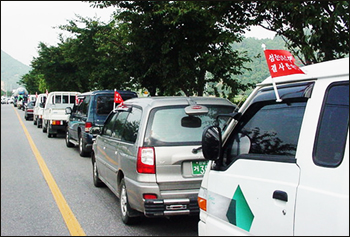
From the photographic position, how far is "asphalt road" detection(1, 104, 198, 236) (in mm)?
3684

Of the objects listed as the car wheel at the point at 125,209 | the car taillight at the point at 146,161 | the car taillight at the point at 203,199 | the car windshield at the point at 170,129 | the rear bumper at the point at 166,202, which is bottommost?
the car wheel at the point at 125,209

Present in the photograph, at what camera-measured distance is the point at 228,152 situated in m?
3.49

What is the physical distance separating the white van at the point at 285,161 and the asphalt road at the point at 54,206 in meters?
1.63

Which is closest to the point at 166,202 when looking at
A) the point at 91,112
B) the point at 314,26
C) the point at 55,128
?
the point at 314,26

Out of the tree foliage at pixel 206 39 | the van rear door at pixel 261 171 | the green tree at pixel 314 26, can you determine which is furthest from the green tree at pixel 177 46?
the van rear door at pixel 261 171

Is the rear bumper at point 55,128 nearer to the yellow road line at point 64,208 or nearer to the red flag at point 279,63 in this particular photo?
the yellow road line at point 64,208

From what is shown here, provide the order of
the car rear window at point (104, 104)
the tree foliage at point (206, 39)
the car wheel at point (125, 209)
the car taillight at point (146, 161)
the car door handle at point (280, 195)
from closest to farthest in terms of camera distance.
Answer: the car door handle at point (280, 195) < the car taillight at point (146, 161) < the car wheel at point (125, 209) < the tree foliage at point (206, 39) < the car rear window at point (104, 104)

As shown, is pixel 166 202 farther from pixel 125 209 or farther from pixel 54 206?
pixel 54 206

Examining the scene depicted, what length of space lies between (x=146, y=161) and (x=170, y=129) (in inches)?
21.2

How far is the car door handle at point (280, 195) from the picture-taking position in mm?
2636

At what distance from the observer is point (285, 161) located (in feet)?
8.95

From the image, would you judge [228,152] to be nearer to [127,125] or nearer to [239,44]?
[127,125]

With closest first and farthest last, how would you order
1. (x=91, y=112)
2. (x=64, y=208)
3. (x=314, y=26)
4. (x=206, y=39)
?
(x=64, y=208)
(x=314, y=26)
(x=91, y=112)
(x=206, y=39)

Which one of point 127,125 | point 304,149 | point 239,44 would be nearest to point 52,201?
point 127,125
